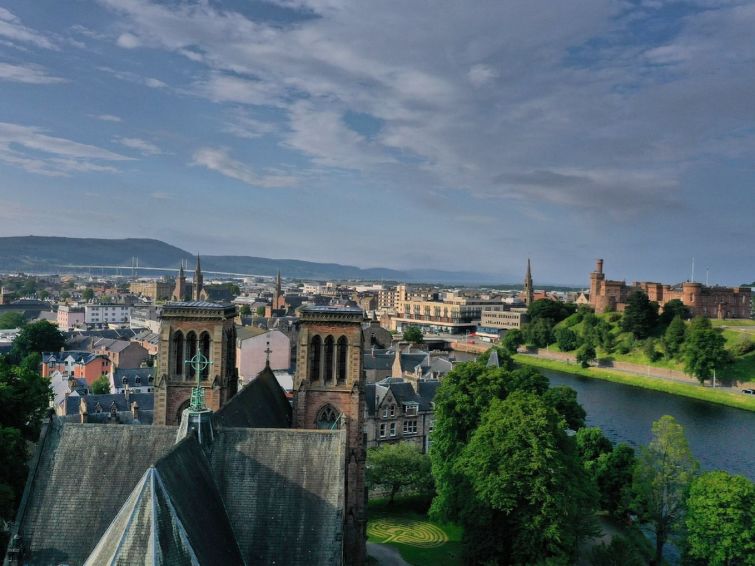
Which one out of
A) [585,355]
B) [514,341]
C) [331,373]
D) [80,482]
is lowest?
[585,355]

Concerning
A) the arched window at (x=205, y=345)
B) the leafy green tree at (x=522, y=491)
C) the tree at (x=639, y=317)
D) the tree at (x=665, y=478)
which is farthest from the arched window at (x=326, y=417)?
the tree at (x=639, y=317)

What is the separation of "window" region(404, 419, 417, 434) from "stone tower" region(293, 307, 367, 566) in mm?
28597

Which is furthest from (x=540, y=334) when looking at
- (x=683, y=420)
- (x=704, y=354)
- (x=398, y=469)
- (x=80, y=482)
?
(x=80, y=482)

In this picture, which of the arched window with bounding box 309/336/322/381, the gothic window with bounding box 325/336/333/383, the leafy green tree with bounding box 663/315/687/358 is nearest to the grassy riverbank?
the leafy green tree with bounding box 663/315/687/358

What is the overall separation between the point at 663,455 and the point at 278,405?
26.2 meters

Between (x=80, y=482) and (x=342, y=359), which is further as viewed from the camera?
(x=342, y=359)

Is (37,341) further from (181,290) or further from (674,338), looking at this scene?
(674,338)

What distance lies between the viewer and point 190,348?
113 feet

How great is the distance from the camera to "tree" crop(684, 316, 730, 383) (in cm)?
10800

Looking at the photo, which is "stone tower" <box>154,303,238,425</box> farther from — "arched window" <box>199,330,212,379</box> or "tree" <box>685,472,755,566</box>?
"tree" <box>685,472,755,566</box>

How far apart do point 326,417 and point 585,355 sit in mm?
114259

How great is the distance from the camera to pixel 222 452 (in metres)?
24.3

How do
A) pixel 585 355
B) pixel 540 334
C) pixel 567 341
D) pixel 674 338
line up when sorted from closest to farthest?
1. pixel 674 338
2. pixel 585 355
3. pixel 567 341
4. pixel 540 334

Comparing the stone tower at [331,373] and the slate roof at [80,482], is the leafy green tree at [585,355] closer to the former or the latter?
the stone tower at [331,373]
